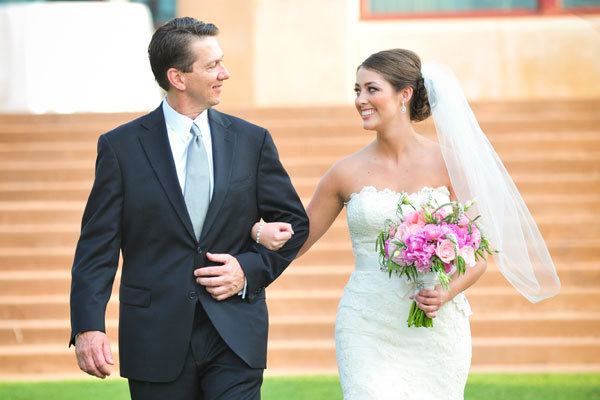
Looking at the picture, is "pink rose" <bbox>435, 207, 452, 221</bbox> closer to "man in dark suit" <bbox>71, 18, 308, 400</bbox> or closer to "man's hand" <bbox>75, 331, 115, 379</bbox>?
"man in dark suit" <bbox>71, 18, 308, 400</bbox>

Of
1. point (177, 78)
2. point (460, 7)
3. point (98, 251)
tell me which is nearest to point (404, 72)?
point (177, 78)

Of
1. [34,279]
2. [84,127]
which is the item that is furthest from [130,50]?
[34,279]

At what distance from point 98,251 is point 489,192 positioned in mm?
2087

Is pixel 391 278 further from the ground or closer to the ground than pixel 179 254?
closer to the ground

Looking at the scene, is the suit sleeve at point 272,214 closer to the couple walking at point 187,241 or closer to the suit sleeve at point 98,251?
the couple walking at point 187,241

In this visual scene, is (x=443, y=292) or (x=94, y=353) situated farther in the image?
(x=443, y=292)

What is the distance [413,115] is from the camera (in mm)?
5332

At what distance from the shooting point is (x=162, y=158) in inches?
172

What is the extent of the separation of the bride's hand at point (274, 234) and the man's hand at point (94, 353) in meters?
0.80

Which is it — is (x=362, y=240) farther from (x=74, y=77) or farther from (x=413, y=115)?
(x=74, y=77)

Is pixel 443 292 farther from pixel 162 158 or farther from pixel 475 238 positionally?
pixel 162 158

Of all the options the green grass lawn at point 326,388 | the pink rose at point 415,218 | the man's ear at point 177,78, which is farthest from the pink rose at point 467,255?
the green grass lawn at point 326,388

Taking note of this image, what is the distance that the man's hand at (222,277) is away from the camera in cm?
428

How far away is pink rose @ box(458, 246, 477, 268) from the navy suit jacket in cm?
87
